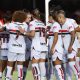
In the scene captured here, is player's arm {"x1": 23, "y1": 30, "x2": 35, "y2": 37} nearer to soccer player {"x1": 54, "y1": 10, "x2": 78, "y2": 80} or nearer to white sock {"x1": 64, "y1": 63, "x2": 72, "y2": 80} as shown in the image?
soccer player {"x1": 54, "y1": 10, "x2": 78, "y2": 80}

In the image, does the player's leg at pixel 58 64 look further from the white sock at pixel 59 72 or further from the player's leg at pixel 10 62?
the player's leg at pixel 10 62

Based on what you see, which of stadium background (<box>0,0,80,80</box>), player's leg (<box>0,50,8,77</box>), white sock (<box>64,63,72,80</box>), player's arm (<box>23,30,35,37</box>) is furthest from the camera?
stadium background (<box>0,0,80,80</box>)

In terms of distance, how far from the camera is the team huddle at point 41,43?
414 inches

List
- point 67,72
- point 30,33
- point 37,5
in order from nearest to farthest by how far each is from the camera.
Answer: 1. point 30,33
2. point 67,72
3. point 37,5

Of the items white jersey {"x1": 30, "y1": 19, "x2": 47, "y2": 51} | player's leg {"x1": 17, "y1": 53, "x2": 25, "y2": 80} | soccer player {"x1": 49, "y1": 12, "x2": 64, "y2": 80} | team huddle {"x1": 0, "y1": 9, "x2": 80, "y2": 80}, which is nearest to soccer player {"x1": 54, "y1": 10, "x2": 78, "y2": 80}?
team huddle {"x1": 0, "y1": 9, "x2": 80, "y2": 80}

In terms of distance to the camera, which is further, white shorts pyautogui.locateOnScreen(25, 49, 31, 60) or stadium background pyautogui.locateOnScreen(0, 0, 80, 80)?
stadium background pyautogui.locateOnScreen(0, 0, 80, 80)

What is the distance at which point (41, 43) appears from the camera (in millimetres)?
10672

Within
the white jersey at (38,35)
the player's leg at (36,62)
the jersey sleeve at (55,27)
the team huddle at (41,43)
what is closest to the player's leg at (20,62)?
the team huddle at (41,43)

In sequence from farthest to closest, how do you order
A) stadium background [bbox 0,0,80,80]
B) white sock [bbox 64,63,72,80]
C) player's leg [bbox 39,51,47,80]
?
stadium background [bbox 0,0,80,80] → white sock [bbox 64,63,72,80] → player's leg [bbox 39,51,47,80]

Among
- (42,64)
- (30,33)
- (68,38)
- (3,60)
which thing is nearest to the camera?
(30,33)

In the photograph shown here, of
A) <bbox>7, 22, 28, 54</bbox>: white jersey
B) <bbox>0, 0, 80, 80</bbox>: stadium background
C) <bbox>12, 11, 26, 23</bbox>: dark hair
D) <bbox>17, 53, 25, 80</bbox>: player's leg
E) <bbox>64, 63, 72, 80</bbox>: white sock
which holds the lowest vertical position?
<bbox>64, 63, 72, 80</bbox>: white sock

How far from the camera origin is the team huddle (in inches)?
414

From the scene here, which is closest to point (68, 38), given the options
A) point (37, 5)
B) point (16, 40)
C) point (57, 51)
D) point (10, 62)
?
point (57, 51)

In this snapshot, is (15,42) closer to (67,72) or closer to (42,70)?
(42,70)
